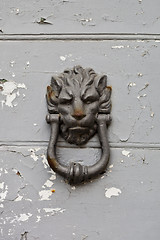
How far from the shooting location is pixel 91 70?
3.49 feet

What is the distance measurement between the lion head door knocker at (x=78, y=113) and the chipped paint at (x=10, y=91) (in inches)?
3.5

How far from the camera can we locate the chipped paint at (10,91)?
1.08 meters

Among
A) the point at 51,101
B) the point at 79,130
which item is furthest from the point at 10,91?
the point at 79,130

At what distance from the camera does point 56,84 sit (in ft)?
3.43

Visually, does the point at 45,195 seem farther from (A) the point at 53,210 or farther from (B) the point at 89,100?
(B) the point at 89,100

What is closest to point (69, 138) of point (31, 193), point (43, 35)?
point (31, 193)

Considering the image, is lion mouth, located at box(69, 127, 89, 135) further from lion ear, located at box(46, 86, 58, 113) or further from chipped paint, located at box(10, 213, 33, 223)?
chipped paint, located at box(10, 213, 33, 223)

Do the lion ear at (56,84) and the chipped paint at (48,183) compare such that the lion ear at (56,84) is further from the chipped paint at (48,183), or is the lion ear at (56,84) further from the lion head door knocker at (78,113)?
the chipped paint at (48,183)

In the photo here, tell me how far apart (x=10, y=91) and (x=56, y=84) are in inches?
5.1

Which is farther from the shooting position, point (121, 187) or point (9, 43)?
point (9, 43)

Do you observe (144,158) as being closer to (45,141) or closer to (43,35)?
(45,141)

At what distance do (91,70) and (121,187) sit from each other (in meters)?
0.31

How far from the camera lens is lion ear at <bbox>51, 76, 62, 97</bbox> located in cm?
104

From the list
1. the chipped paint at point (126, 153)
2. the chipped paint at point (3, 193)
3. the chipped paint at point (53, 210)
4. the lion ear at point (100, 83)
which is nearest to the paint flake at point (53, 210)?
the chipped paint at point (53, 210)
